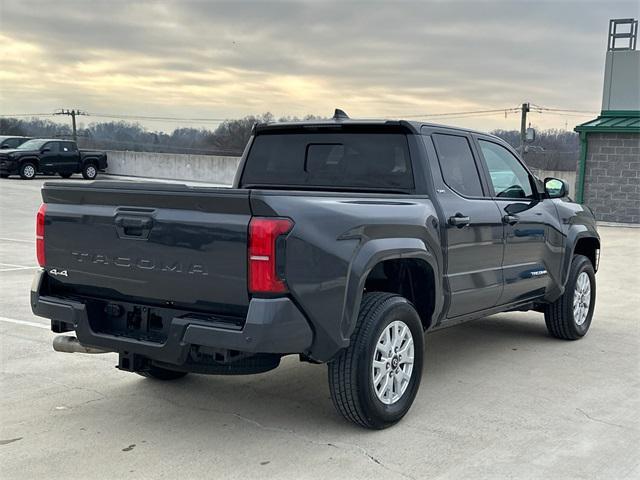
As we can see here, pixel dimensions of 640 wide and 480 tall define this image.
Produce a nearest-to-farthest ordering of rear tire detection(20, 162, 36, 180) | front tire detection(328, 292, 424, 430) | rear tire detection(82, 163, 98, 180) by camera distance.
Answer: front tire detection(328, 292, 424, 430)
rear tire detection(20, 162, 36, 180)
rear tire detection(82, 163, 98, 180)

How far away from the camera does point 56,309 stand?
14.4 ft

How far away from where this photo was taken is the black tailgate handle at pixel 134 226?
405cm

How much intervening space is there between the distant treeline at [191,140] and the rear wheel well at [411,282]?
26.0 meters

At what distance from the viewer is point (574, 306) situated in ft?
22.9

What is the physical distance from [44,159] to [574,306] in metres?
27.4

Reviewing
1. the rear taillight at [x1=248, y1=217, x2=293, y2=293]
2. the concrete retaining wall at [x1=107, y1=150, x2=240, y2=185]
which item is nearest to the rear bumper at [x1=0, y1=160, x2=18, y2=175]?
the concrete retaining wall at [x1=107, y1=150, x2=240, y2=185]

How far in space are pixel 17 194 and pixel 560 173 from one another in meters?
22.1

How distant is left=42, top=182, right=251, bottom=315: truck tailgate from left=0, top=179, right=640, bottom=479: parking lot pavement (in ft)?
2.85

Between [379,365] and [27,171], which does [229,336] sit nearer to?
[379,365]

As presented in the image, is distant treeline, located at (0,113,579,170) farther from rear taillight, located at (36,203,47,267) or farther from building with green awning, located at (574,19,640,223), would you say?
rear taillight, located at (36,203,47,267)

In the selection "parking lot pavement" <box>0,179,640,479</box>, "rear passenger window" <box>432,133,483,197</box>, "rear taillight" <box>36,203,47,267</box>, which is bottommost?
"parking lot pavement" <box>0,179,640,479</box>

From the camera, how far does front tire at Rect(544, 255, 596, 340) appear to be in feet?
22.6

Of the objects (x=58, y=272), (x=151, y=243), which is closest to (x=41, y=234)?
(x=58, y=272)

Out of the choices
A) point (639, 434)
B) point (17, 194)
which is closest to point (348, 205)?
point (639, 434)
